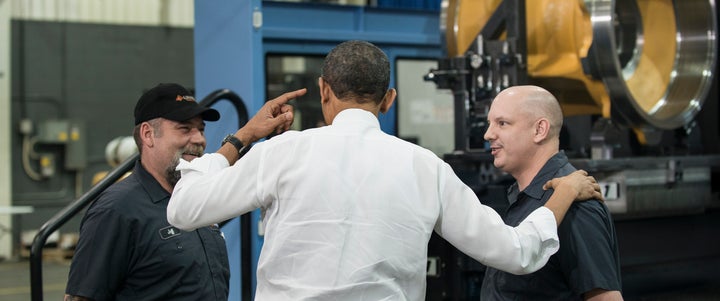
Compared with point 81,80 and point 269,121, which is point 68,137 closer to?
point 81,80

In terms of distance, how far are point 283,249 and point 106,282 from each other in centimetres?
83

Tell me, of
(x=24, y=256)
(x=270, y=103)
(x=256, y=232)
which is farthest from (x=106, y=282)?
(x=24, y=256)

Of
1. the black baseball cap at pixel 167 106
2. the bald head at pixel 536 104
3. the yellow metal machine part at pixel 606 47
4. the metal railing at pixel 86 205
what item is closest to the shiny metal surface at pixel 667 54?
the yellow metal machine part at pixel 606 47

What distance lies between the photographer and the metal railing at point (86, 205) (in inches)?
153

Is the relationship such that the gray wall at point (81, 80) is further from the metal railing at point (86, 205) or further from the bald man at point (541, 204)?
the bald man at point (541, 204)

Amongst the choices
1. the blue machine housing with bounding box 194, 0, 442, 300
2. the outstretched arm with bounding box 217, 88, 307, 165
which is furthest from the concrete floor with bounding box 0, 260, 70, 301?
the outstretched arm with bounding box 217, 88, 307, 165

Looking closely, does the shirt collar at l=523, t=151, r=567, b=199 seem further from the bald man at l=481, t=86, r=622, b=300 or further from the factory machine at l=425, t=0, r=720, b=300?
the factory machine at l=425, t=0, r=720, b=300

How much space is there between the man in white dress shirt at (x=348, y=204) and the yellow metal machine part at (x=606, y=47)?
260 centimetres

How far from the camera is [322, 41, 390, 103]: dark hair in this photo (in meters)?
2.24

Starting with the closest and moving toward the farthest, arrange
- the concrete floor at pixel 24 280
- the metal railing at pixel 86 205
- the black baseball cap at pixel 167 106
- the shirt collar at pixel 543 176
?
1. the shirt collar at pixel 543 176
2. the black baseball cap at pixel 167 106
3. the metal railing at pixel 86 205
4. the concrete floor at pixel 24 280

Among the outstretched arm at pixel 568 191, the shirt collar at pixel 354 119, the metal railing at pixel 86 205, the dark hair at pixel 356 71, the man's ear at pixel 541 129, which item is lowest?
the metal railing at pixel 86 205

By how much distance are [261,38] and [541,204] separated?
257 centimetres

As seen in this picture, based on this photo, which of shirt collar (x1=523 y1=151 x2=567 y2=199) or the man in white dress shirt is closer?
the man in white dress shirt

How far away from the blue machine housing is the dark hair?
2443 mm
